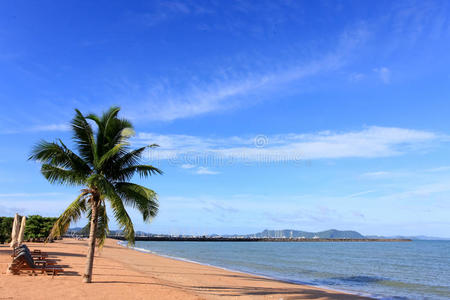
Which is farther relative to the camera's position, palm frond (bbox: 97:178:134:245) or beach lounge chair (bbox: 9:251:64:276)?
beach lounge chair (bbox: 9:251:64:276)

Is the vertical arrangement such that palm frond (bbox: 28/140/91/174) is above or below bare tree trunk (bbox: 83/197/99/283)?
above

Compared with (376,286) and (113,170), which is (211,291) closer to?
(113,170)

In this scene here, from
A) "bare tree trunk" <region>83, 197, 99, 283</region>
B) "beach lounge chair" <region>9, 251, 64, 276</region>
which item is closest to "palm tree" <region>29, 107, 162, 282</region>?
"bare tree trunk" <region>83, 197, 99, 283</region>

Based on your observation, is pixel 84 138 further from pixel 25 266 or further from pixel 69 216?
pixel 25 266

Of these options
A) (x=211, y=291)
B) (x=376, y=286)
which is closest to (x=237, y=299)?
(x=211, y=291)

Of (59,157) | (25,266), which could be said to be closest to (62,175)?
(59,157)

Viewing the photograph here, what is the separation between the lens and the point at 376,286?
24094 millimetres

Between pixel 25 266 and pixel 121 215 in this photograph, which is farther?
pixel 25 266

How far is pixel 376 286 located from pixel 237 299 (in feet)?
48.4

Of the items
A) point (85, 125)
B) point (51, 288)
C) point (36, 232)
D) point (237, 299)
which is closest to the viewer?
point (51, 288)

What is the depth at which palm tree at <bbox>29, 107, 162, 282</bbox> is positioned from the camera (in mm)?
12617

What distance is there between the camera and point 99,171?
1324 cm

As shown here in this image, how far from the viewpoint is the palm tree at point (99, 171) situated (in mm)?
12617

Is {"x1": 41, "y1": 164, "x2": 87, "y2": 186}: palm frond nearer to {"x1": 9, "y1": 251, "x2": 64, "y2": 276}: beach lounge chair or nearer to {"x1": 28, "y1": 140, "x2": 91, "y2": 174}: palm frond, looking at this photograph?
{"x1": 28, "y1": 140, "x2": 91, "y2": 174}: palm frond
